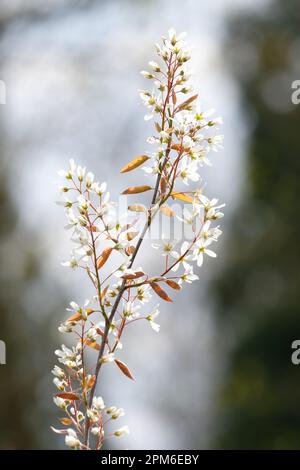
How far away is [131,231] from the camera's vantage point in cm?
88

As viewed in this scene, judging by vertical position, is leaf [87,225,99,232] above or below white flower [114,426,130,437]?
above

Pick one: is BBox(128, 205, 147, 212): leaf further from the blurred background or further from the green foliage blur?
the green foliage blur

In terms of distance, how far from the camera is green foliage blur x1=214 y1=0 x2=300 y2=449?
7398 mm

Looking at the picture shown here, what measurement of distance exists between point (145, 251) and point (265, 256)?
105 inches

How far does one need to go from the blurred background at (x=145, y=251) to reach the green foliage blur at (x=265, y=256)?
0.02 metres

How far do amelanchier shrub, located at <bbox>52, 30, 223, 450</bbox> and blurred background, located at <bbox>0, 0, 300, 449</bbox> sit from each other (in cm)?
504

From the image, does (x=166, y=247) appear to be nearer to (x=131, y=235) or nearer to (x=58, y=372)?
(x=131, y=235)

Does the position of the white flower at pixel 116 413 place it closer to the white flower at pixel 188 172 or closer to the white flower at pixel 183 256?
the white flower at pixel 183 256

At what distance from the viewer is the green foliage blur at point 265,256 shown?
7.40 metres

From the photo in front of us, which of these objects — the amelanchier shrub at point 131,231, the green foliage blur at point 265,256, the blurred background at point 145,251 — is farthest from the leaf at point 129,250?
the green foliage blur at point 265,256

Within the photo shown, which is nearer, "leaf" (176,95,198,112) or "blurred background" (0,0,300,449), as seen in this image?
"leaf" (176,95,198,112)

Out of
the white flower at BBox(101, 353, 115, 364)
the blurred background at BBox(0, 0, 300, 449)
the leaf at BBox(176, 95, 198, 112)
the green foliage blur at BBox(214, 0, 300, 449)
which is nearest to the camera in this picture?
the white flower at BBox(101, 353, 115, 364)

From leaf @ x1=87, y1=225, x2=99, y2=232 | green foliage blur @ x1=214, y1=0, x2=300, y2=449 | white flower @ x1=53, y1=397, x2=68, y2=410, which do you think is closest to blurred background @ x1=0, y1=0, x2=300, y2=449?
green foliage blur @ x1=214, y1=0, x2=300, y2=449

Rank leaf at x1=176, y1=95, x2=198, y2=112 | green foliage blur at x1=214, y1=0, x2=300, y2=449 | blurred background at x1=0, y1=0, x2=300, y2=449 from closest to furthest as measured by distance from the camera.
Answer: leaf at x1=176, y1=95, x2=198, y2=112 → blurred background at x1=0, y1=0, x2=300, y2=449 → green foliage blur at x1=214, y1=0, x2=300, y2=449
